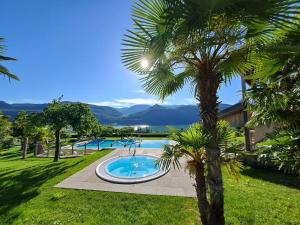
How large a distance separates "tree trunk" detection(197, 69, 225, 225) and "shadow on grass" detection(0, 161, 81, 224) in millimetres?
6206

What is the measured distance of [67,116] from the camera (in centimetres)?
1656

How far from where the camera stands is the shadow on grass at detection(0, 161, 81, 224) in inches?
290

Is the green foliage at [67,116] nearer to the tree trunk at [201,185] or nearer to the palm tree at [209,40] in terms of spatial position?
the palm tree at [209,40]

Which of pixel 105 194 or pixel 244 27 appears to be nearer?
pixel 244 27

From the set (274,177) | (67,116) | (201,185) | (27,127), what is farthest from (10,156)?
(201,185)

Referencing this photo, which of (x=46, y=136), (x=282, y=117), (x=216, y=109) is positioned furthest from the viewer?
(x=46, y=136)

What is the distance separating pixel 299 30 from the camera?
101 inches

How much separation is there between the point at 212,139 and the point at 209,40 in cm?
134

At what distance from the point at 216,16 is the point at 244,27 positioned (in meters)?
0.55

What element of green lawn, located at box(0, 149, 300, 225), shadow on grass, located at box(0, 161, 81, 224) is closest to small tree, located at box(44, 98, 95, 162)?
shadow on grass, located at box(0, 161, 81, 224)

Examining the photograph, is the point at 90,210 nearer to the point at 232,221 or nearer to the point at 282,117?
the point at 232,221

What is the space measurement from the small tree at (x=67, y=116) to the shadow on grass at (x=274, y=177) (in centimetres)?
1232

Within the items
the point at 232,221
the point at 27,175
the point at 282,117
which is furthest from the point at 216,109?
the point at 27,175

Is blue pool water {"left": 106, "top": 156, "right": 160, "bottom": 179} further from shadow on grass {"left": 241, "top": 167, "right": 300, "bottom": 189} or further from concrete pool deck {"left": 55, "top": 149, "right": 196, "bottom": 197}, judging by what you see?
shadow on grass {"left": 241, "top": 167, "right": 300, "bottom": 189}
